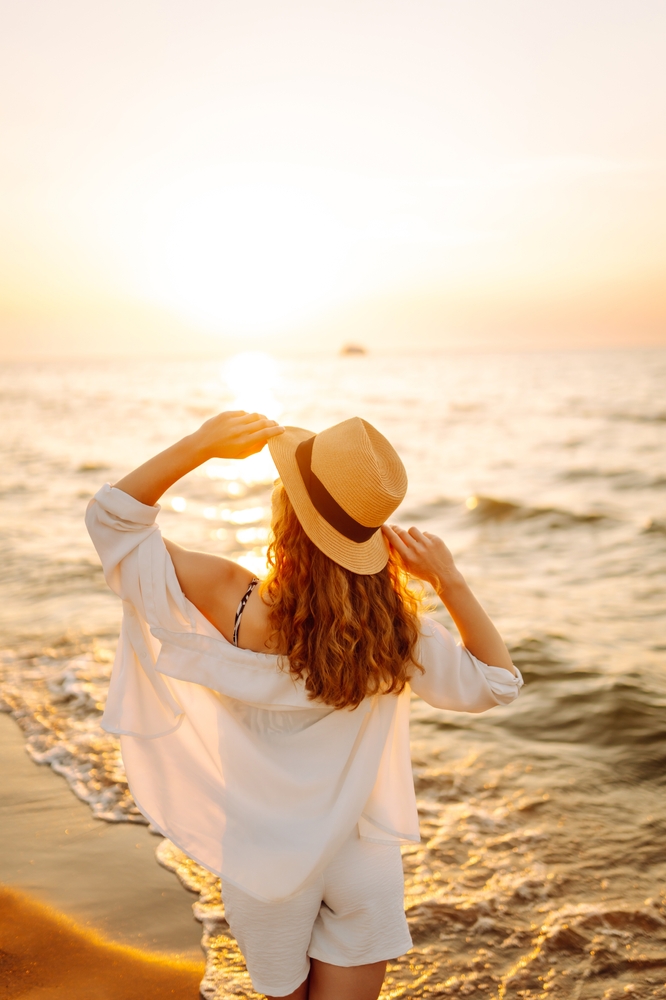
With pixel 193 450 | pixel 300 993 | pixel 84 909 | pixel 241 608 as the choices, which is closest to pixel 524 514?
pixel 84 909

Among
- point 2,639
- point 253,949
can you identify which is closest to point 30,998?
point 253,949

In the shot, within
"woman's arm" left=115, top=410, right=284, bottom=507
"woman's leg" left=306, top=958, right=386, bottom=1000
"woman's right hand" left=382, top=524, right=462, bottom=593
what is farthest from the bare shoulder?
"woman's leg" left=306, top=958, right=386, bottom=1000

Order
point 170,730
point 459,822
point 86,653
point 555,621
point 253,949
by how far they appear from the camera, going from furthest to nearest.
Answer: point 555,621 < point 86,653 < point 459,822 < point 170,730 < point 253,949

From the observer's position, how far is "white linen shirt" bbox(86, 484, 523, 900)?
2.00 m

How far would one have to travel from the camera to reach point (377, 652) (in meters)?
1.95

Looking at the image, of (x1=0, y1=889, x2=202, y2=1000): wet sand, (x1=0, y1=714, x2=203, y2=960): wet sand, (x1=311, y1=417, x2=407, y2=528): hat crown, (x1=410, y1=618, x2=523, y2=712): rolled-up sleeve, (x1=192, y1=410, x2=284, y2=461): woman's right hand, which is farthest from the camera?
(x1=0, y1=714, x2=203, y2=960): wet sand

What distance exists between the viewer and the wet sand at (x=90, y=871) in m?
3.08

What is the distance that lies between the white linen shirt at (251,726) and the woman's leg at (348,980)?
1.01ft

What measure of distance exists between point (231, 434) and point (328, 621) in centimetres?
56

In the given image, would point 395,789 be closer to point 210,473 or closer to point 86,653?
point 86,653

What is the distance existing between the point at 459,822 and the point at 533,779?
0.69m

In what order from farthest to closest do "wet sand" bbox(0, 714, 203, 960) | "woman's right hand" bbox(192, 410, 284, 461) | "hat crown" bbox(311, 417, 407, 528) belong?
"wet sand" bbox(0, 714, 203, 960)
"woman's right hand" bbox(192, 410, 284, 461)
"hat crown" bbox(311, 417, 407, 528)

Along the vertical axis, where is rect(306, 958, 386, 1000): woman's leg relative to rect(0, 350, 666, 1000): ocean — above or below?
above

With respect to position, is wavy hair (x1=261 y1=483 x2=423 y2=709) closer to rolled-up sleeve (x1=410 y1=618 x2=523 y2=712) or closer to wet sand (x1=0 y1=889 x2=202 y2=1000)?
rolled-up sleeve (x1=410 y1=618 x2=523 y2=712)
